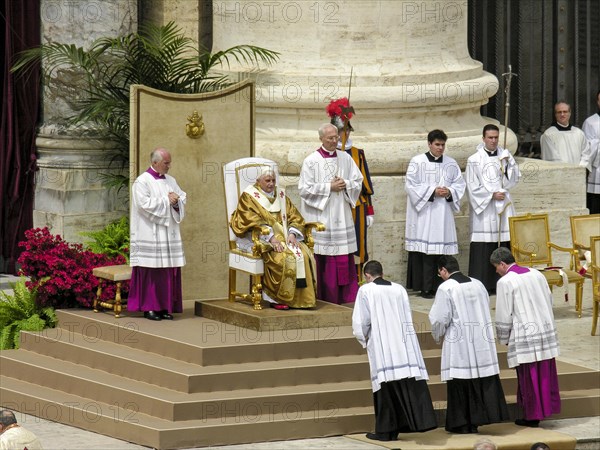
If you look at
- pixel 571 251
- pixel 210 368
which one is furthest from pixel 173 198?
pixel 571 251

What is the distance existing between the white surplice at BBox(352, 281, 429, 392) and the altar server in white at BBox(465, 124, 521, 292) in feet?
12.4

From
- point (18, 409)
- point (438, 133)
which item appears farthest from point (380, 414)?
point (438, 133)

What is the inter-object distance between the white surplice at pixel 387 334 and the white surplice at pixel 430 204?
3608mm

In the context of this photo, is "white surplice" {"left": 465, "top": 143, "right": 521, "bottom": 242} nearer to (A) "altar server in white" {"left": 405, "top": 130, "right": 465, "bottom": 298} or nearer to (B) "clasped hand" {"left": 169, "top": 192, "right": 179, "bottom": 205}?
(A) "altar server in white" {"left": 405, "top": 130, "right": 465, "bottom": 298}

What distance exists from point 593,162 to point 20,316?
6855 mm

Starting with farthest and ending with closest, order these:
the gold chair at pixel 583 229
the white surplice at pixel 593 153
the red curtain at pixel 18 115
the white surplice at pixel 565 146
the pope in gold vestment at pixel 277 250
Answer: the white surplice at pixel 593 153 < the white surplice at pixel 565 146 < the red curtain at pixel 18 115 < the gold chair at pixel 583 229 < the pope in gold vestment at pixel 277 250

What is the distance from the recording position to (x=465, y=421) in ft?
43.4

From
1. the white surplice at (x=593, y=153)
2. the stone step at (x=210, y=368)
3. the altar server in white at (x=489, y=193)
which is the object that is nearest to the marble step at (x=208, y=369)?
the stone step at (x=210, y=368)

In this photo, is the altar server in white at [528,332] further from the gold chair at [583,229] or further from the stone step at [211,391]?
the gold chair at [583,229]

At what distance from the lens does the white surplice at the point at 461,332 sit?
43.3ft

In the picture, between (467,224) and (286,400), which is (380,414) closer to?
(286,400)

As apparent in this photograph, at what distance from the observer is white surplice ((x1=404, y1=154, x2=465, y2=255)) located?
54.6ft

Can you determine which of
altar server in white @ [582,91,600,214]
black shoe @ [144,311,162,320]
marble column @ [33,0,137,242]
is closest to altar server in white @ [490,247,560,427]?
black shoe @ [144,311,162,320]

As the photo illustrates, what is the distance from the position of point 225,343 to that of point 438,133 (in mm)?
3682
